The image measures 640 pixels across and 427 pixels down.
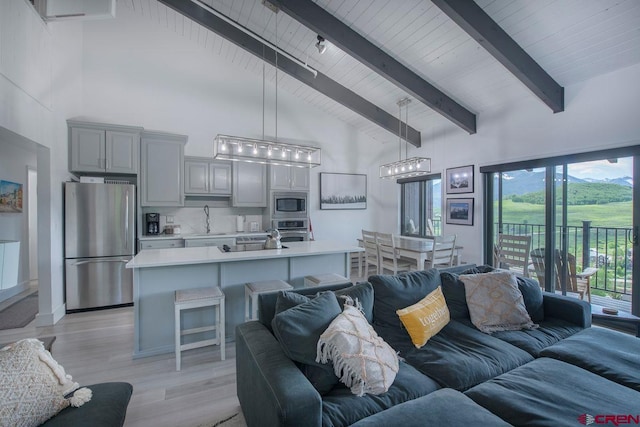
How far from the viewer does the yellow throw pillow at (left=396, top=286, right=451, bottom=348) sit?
1.98 m

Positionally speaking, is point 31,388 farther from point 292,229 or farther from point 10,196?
point 10,196

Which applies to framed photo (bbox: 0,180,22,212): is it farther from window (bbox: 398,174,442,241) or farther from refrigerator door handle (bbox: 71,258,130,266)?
window (bbox: 398,174,442,241)

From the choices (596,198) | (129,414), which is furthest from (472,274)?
(129,414)

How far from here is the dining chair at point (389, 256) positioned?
4.21 meters

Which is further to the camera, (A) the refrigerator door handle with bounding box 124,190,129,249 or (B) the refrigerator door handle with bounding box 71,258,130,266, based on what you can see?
(A) the refrigerator door handle with bounding box 124,190,129,249

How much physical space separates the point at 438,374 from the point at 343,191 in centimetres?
499

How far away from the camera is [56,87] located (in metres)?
3.55

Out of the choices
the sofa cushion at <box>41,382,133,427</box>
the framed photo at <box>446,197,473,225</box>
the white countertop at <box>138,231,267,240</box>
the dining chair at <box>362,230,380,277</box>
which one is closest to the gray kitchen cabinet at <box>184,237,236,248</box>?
the white countertop at <box>138,231,267,240</box>

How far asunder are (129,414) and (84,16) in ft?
11.8

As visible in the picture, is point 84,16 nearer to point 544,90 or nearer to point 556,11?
point 556,11

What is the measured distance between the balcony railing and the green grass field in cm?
6

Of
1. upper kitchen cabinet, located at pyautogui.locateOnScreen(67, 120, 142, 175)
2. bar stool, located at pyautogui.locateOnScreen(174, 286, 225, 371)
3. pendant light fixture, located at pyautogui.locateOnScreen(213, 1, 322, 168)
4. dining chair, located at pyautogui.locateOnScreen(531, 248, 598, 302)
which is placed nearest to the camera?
bar stool, located at pyautogui.locateOnScreen(174, 286, 225, 371)

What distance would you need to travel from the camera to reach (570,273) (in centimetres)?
370

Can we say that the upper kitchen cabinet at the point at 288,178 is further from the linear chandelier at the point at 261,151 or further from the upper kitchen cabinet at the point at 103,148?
the upper kitchen cabinet at the point at 103,148
